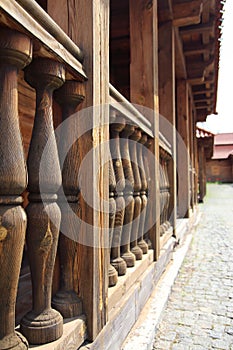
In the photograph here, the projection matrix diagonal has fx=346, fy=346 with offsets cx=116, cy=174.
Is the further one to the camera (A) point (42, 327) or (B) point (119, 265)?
(B) point (119, 265)

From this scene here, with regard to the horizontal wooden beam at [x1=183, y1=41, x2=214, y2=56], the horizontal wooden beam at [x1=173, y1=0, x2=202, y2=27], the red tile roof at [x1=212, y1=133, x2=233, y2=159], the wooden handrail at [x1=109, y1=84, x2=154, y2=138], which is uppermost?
the red tile roof at [x1=212, y1=133, x2=233, y2=159]

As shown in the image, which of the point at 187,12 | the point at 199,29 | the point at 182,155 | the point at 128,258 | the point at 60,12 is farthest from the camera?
the point at 182,155

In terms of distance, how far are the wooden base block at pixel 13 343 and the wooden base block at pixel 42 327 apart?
0.36ft

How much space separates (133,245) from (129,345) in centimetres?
73

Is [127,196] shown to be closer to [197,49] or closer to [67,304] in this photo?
[67,304]

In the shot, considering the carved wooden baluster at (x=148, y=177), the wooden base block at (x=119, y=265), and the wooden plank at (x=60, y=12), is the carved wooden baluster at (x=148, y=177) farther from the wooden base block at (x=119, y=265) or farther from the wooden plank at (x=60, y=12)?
the wooden plank at (x=60, y=12)

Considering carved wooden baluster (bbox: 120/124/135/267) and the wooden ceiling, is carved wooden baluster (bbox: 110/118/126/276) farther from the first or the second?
the wooden ceiling

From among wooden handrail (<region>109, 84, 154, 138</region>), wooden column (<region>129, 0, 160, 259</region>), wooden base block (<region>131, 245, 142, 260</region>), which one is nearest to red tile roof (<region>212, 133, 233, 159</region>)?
wooden column (<region>129, 0, 160, 259</region>)

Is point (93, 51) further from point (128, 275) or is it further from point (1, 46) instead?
point (128, 275)

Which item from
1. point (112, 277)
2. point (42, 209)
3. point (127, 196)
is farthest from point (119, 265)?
point (42, 209)

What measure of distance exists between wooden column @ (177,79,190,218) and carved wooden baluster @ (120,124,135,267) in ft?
16.1

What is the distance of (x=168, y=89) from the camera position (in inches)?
176

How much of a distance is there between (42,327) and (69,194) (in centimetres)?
49

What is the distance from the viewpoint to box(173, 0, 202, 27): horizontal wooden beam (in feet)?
13.5
